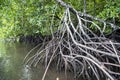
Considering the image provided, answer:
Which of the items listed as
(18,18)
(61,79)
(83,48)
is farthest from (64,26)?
(18,18)

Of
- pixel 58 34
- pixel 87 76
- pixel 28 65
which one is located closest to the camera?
pixel 87 76

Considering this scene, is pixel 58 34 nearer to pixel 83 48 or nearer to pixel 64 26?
pixel 64 26

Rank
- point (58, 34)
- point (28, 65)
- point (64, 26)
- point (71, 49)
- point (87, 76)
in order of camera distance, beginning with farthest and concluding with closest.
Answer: point (28, 65), point (58, 34), point (64, 26), point (71, 49), point (87, 76)

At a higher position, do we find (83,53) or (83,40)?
(83,40)

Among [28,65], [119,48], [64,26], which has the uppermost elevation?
[64,26]

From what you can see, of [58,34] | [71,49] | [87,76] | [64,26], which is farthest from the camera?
Answer: [58,34]

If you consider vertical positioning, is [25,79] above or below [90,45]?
below

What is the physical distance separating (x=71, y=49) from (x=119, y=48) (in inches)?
33.7

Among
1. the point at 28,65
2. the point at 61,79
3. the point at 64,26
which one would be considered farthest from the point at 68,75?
the point at 28,65

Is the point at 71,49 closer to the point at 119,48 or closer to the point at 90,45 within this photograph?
the point at 90,45

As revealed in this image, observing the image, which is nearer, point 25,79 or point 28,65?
point 25,79

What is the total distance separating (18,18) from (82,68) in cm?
728

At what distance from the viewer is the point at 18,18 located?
11109 millimetres

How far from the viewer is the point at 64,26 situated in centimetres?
491
